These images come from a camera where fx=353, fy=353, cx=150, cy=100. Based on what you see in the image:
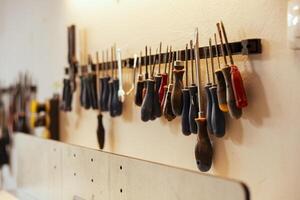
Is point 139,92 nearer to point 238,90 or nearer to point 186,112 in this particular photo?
point 186,112

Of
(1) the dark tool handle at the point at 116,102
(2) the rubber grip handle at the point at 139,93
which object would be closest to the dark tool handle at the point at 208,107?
(2) the rubber grip handle at the point at 139,93

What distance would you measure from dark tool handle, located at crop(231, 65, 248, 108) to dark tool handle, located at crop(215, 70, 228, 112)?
4 centimetres

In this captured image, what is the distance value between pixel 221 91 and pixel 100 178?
51cm

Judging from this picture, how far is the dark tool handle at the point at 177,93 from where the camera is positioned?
1159mm

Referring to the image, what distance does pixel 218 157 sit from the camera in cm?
112

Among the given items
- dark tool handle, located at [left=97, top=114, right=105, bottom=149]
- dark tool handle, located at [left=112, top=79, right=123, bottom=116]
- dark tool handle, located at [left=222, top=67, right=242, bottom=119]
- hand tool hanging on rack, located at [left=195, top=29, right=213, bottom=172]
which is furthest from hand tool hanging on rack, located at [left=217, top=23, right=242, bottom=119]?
dark tool handle, located at [left=97, top=114, right=105, bottom=149]

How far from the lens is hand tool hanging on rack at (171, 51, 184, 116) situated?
1160 millimetres

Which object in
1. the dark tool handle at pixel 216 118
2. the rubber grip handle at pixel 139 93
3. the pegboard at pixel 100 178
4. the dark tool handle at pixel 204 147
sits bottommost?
the pegboard at pixel 100 178

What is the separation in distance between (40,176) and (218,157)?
867mm

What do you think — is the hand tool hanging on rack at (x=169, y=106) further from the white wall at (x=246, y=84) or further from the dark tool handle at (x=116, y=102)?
the dark tool handle at (x=116, y=102)

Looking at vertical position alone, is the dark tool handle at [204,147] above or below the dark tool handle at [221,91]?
below

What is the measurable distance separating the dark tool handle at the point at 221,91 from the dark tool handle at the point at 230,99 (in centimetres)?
2

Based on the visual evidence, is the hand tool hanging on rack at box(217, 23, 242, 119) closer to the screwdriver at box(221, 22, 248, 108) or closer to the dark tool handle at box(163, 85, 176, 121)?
the screwdriver at box(221, 22, 248, 108)

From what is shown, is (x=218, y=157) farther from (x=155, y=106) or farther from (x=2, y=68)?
(x=2, y=68)
